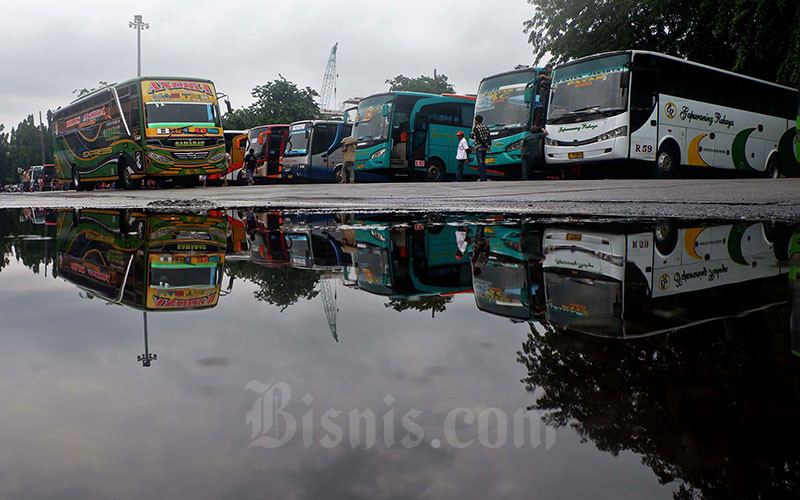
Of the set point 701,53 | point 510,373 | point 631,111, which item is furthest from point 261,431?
point 701,53

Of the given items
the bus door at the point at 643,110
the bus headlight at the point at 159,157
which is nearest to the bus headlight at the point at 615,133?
the bus door at the point at 643,110

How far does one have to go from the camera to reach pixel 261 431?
2.51ft

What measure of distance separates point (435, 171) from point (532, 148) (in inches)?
179

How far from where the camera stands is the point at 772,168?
61.2 ft

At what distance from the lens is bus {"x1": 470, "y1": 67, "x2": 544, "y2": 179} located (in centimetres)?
1670

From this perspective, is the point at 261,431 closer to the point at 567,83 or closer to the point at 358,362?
the point at 358,362

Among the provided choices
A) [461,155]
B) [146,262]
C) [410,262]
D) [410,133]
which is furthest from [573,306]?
[410,133]

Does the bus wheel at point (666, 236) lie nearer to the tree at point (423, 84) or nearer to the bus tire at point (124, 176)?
the bus tire at point (124, 176)

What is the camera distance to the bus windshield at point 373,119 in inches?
782

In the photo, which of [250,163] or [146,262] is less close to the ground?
[250,163]

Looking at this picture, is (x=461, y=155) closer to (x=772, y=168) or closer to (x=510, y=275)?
(x=772, y=168)

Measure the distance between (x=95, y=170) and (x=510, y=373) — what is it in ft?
73.3

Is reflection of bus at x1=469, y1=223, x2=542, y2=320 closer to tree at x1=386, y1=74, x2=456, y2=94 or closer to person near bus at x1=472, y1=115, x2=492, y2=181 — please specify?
person near bus at x1=472, y1=115, x2=492, y2=181

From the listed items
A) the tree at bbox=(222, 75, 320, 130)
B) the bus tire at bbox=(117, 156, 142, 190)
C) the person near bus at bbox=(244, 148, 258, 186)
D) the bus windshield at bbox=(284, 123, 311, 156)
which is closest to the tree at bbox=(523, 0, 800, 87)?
the bus windshield at bbox=(284, 123, 311, 156)
